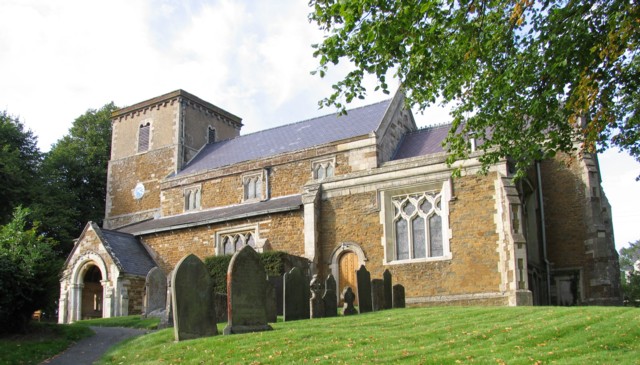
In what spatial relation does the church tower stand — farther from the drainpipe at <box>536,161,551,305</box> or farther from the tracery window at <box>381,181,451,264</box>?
the drainpipe at <box>536,161,551,305</box>

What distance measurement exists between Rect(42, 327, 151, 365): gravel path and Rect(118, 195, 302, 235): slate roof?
29.0ft

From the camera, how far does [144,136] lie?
38.9 m

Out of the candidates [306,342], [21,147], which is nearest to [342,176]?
[306,342]

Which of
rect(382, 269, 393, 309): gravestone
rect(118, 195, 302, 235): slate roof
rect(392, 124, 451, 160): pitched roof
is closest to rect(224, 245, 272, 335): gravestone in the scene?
rect(382, 269, 393, 309): gravestone

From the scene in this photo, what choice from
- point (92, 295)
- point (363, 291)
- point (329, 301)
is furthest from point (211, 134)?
point (329, 301)

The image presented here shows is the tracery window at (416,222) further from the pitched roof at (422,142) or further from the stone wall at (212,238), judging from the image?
the pitched roof at (422,142)

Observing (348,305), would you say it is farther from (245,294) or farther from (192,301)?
(192,301)

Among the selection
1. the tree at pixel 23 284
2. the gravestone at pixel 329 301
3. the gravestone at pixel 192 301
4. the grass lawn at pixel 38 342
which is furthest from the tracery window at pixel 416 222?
the tree at pixel 23 284

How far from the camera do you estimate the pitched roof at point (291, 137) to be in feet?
96.7

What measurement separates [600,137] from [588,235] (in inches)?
453

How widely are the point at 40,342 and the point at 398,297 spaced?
1030 cm

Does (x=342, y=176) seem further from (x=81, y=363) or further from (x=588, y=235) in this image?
(x=81, y=363)

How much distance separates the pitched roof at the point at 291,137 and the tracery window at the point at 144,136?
375cm

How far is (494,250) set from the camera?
21.0m
